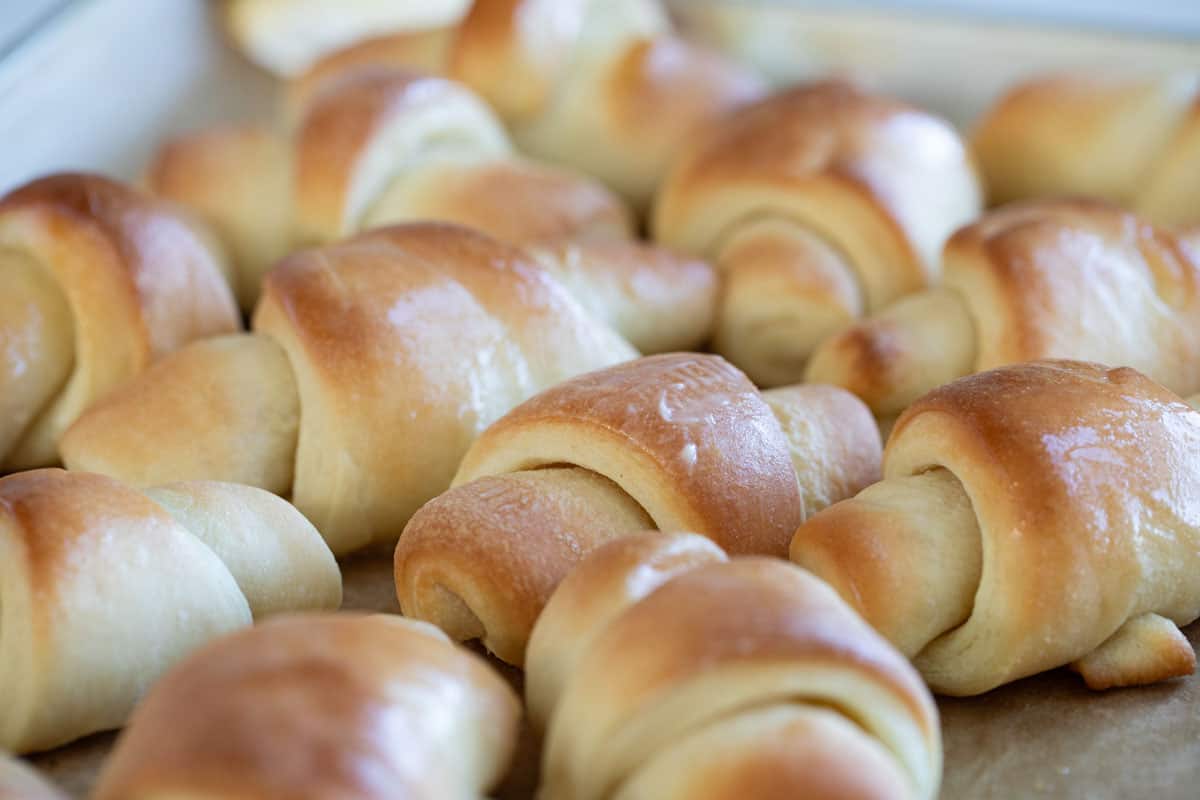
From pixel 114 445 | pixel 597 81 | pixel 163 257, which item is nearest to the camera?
pixel 114 445

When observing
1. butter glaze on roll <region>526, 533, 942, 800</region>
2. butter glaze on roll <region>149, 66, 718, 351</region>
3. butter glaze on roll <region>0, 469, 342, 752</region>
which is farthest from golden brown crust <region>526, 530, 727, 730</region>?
butter glaze on roll <region>149, 66, 718, 351</region>

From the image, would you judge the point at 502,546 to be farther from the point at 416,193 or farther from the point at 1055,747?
the point at 416,193

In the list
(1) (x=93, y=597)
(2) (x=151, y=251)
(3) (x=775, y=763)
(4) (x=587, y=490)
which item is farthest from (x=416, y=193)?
(3) (x=775, y=763)

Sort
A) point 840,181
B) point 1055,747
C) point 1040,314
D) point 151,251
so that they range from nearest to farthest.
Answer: point 1055,747 → point 1040,314 → point 151,251 → point 840,181

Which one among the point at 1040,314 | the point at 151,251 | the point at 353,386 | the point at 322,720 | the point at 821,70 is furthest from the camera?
the point at 821,70

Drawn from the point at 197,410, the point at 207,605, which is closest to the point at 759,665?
the point at 207,605

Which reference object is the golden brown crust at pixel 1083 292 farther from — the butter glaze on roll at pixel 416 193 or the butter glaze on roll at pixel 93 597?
the butter glaze on roll at pixel 93 597

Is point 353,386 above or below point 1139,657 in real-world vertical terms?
above

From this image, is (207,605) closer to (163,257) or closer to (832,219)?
(163,257)
